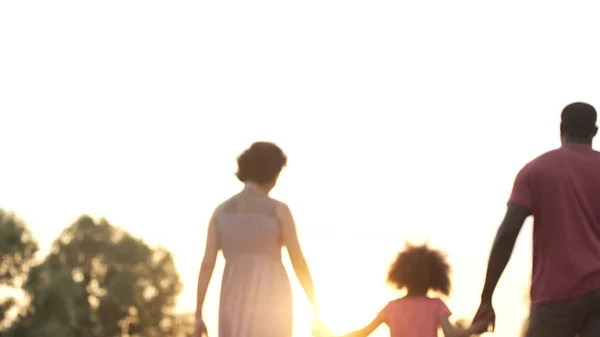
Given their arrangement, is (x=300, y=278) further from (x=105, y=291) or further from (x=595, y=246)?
(x=105, y=291)

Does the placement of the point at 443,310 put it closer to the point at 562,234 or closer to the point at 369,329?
the point at 369,329

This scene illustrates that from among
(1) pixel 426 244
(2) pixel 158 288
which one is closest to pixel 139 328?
(2) pixel 158 288

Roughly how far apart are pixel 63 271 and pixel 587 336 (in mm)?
67720

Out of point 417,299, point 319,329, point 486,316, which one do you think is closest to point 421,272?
point 417,299

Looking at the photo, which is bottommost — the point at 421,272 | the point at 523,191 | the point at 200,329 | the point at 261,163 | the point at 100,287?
the point at 100,287

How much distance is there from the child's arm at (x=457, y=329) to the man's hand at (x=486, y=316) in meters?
0.01

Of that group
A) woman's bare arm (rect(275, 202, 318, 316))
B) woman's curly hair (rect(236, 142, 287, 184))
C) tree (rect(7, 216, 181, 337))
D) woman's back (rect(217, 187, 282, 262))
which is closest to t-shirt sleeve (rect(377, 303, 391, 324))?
woman's bare arm (rect(275, 202, 318, 316))

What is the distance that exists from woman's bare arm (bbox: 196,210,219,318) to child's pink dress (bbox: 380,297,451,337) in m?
1.70

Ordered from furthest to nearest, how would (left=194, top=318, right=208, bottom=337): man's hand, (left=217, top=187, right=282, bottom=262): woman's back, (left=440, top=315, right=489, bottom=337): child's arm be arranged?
(left=217, top=187, right=282, bottom=262): woman's back, (left=194, top=318, right=208, bottom=337): man's hand, (left=440, top=315, right=489, bottom=337): child's arm

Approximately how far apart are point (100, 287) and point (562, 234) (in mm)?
70480

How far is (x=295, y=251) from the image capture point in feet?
37.0

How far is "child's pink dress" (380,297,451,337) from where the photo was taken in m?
12.0

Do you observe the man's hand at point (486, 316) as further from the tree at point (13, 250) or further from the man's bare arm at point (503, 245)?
the tree at point (13, 250)

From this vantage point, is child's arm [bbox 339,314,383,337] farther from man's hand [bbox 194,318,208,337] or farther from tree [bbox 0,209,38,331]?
tree [bbox 0,209,38,331]
